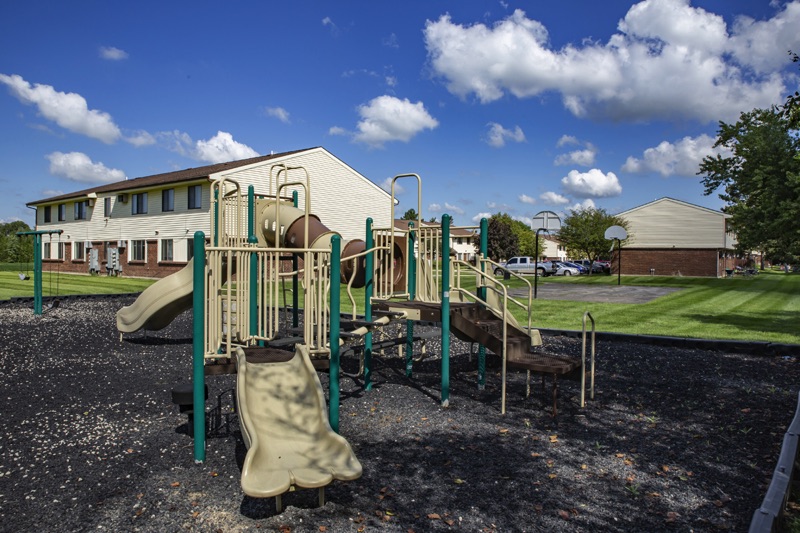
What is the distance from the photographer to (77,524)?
13.5 feet

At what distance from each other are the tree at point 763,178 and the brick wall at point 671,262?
2961 cm

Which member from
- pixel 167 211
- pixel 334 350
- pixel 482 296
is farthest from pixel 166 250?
pixel 334 350

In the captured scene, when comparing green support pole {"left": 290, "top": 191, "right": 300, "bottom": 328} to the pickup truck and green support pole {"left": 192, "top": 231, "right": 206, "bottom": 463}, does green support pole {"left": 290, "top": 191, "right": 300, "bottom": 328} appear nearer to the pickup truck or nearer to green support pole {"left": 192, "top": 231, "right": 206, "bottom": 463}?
green support pole {"left": 192, "top": 231, "right": 206, "bottom": 463}

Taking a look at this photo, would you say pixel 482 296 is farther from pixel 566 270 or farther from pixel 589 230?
pixel 589 230

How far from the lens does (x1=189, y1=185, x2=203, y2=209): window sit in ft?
109

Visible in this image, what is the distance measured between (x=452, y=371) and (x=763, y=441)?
491cm

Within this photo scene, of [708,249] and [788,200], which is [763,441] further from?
[708,249]

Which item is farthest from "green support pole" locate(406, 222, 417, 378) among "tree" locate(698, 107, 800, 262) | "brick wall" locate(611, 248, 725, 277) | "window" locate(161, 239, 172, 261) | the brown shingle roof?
"brick wall" locate(611, 248, 725, 277)

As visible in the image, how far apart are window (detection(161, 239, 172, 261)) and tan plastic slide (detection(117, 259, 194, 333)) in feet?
→ 78.1

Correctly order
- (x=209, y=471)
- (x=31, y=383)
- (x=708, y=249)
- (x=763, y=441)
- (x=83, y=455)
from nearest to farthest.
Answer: (x=209, y=471)
(x=83, y=455)
(x=763, y=441)
(x=31, y=383)
(x=708, y=249)

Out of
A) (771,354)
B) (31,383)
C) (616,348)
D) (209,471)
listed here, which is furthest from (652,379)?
(31,383)

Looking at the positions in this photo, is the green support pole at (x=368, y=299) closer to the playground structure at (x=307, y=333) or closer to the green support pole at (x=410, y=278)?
the playground structure at (x=307, y=333)

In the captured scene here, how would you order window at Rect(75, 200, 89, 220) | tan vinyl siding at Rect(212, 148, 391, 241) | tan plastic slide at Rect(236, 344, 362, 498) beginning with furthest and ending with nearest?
window at Rect(75, 200, 89, 220), tan vinyl siding at Rect(212, 148, 391, 241), tan plastic slide at Rect(236, 344, 362, 498)

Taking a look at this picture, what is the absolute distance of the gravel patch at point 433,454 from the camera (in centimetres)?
429
